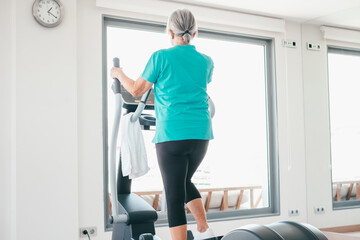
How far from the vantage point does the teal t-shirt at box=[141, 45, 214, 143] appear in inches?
72.4

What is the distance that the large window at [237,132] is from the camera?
390 cm

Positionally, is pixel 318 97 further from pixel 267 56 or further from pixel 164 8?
pixel 164 8

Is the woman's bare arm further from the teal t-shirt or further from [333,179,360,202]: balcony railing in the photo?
[333,179,360,202]: balcony railing

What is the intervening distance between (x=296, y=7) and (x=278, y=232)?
328 centimetres

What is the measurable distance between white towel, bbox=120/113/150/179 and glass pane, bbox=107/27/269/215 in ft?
4.80

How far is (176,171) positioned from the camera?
1806 mm

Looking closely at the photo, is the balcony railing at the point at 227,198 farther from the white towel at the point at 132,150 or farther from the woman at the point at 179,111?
the woman at the point at 179,111

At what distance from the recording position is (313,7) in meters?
3.76
